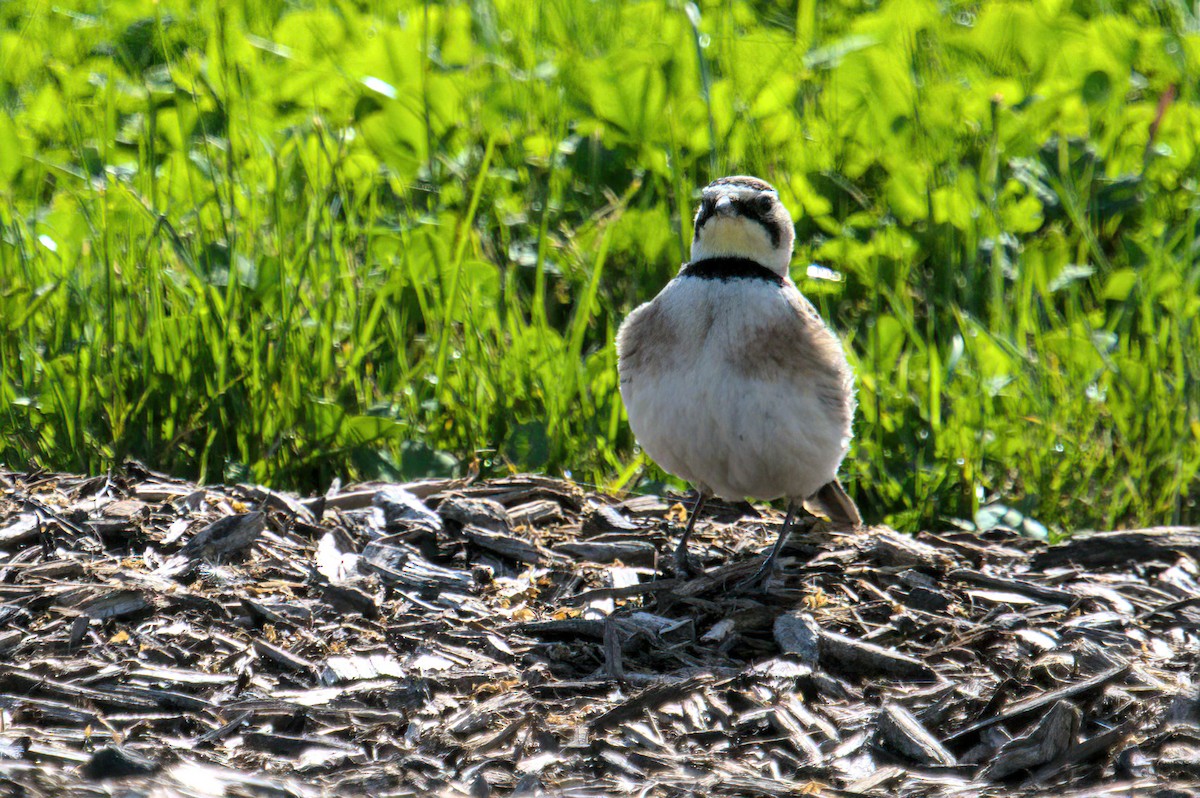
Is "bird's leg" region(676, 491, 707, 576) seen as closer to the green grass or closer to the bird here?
the bird

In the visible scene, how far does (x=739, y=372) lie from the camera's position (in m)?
4.10

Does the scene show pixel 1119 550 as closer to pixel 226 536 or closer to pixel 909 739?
pixel 909 739

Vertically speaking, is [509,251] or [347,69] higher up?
[347,69]

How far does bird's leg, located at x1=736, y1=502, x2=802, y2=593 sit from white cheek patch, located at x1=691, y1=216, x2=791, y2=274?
2.65 ft

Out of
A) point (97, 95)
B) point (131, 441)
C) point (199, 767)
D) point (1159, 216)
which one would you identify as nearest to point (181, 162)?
point (97, 95)

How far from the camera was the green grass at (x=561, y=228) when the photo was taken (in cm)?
490

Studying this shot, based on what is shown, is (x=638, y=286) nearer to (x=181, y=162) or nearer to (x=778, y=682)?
(x=181, y=162)

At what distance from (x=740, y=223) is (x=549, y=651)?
1458mm

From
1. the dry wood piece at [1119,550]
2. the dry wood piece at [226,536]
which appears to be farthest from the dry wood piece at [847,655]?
the dry wood piece at [226,536]

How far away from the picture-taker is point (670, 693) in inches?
129

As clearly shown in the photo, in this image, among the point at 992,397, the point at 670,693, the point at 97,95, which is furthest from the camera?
the point at 97,95

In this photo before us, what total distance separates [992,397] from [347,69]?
11.9 ft

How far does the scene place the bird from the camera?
411cm

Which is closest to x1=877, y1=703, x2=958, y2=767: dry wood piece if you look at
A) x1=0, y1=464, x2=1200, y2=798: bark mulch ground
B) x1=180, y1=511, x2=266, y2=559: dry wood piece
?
x1=0, y1=464, x2=1200, y2=798: bark mulch ground
